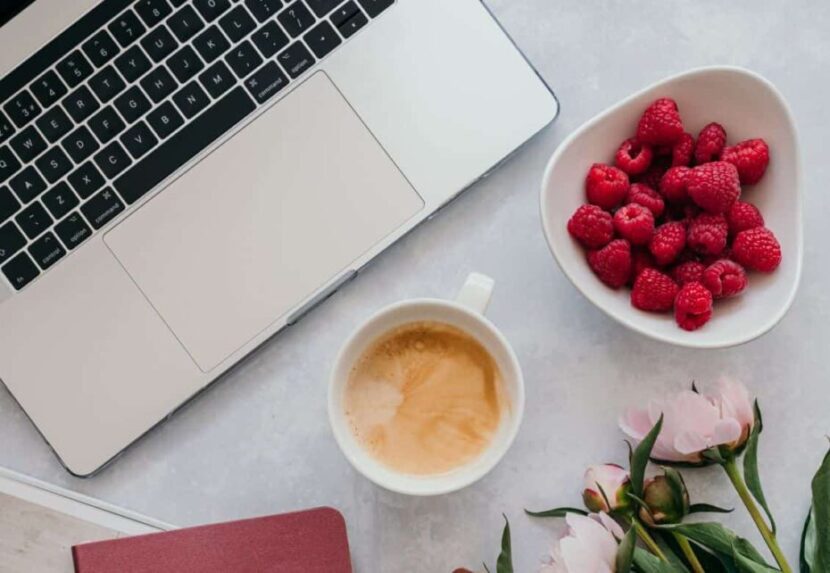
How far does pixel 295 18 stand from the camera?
84cm

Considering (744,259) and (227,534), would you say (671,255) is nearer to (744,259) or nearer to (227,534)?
(744,259)

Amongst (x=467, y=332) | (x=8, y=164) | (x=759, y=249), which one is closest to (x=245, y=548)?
(x=467, y=332)

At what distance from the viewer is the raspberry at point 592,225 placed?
31.9 inches

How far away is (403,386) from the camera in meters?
0.83

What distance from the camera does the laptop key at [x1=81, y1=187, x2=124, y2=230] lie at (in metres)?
0.83

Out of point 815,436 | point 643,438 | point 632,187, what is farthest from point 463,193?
point 815,436

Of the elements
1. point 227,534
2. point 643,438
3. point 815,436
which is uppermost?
point 227,534

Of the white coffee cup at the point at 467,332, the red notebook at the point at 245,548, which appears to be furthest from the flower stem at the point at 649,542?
the red notebook at the point at 245,548

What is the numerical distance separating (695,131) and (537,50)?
0.48ft

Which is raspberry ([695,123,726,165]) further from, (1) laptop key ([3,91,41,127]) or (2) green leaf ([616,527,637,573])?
(1) laptop key ([3,91,41,127])

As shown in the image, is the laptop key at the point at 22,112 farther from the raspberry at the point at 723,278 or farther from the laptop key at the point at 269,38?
the raspberry at the point at 723,278

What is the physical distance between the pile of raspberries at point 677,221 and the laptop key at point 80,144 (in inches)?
14.5

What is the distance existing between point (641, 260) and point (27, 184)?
0.47 metres

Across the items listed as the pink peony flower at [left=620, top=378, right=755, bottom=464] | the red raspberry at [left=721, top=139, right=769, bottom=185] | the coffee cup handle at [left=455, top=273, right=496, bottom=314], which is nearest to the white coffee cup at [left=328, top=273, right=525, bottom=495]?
the coffee cup handle at [left=455, top=273, right=496, bottom=314]
